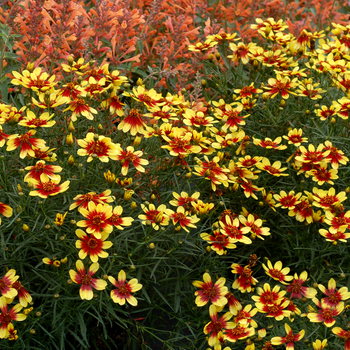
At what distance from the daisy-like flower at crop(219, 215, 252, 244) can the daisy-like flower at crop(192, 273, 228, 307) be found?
16cm

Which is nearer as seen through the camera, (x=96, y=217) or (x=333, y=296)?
(x=96, y=217)

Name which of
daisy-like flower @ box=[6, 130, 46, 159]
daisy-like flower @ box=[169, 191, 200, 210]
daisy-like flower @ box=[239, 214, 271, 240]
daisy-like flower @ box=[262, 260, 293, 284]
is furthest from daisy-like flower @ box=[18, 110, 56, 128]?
daisy-like flower @ box=[262, 260, 293, 284]

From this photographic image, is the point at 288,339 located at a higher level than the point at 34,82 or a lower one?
lower

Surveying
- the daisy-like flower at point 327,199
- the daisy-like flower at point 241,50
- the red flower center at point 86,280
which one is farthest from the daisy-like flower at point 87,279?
the daisy-like flower at point 241,50

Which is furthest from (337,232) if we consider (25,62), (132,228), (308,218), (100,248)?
(25,62)

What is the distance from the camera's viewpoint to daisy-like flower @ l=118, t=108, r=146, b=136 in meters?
1.95

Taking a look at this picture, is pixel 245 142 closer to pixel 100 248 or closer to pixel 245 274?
pixel 245 274

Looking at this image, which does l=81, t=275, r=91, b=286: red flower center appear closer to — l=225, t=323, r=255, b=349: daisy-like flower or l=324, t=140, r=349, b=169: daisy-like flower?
l=225, t=323, r=255, b=349: daisy-like flower

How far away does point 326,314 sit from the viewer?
1.68 m

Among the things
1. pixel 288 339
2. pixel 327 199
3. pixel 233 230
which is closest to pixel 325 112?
pixel 327 199

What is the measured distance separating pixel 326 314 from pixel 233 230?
16.7 inches

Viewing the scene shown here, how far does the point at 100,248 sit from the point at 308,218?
33.9 inches

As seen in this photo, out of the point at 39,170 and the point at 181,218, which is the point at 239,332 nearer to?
the point at 181,218

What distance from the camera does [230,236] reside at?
5.83 feet
